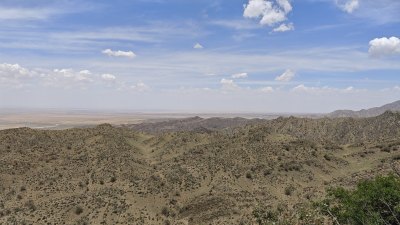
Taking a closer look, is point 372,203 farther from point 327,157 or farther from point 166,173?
point 327,157

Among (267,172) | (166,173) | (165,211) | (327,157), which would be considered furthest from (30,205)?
(327,157)

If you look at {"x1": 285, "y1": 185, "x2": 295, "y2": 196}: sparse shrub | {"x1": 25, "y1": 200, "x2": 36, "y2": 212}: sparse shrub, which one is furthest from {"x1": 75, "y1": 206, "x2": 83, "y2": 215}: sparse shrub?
{"x1": 285, "y1": 185, "x2": 295, "y2": 196}: sparse shrub

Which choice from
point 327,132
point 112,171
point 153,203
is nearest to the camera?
point 153,203

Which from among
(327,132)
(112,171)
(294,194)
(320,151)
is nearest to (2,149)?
(112,171)

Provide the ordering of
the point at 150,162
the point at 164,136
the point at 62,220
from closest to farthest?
1. the point at 62,220
2. the point at 150,162
3. the point at 164,136

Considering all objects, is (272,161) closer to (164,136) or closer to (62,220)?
(164,136)

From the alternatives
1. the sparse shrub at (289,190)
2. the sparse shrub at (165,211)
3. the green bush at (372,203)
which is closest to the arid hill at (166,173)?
the sparse shrub at (289,190)

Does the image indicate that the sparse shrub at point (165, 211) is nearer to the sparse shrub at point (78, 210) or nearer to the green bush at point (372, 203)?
the sparse shrub at point (78, 210)

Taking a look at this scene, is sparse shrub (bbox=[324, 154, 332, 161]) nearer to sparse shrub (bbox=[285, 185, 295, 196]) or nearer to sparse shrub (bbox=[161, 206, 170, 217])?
sparse shrub (bbox=[285, 185, 295, 196])
